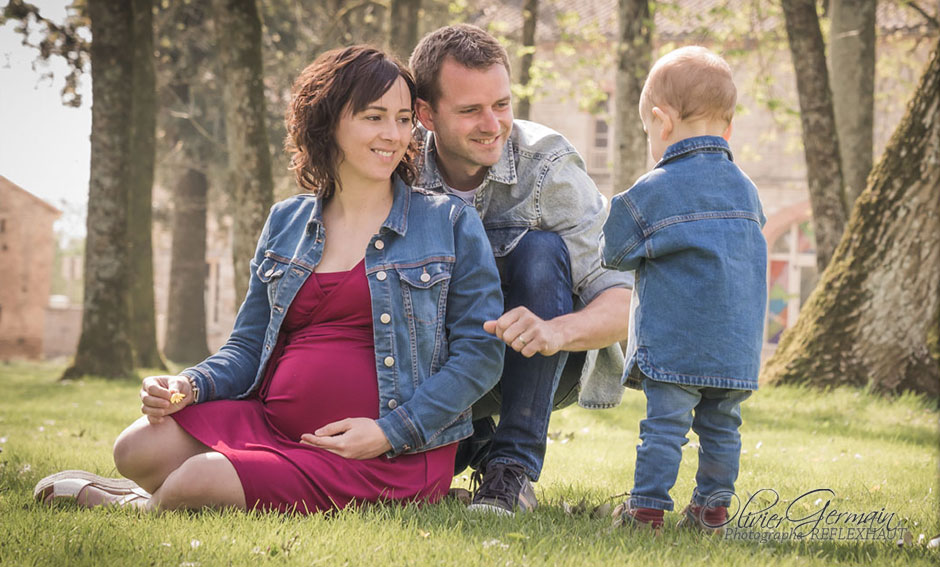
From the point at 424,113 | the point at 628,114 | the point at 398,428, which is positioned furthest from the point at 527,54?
the point at 398,428

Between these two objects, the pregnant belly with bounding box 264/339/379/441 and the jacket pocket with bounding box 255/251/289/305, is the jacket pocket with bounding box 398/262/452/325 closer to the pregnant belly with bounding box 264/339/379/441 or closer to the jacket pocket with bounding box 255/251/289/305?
the pregnant belly with bounding box 264/339/379/441

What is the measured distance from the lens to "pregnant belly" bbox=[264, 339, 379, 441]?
10.6 ft

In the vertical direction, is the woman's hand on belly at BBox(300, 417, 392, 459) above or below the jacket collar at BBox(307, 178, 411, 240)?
below

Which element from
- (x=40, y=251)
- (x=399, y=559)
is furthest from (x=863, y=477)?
(x=40, y=251)

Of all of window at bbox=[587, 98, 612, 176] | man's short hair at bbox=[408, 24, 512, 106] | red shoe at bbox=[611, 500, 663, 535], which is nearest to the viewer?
red shoe at bbox=[611, 500, 663, 535]

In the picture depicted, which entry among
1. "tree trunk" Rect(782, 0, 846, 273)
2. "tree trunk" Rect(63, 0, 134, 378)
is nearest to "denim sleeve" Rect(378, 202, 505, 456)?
"tree trunk" Rect(782, 0, 846, 273)

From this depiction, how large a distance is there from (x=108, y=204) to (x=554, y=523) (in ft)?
28.7

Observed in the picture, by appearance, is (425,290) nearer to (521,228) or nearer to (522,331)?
(522,331)

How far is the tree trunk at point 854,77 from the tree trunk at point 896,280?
15.6ft

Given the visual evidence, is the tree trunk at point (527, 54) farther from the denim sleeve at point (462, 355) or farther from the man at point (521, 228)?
the denim sleeve at point (462, 355)

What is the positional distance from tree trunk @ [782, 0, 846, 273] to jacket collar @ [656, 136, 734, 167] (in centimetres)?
675

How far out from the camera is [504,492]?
3.26m

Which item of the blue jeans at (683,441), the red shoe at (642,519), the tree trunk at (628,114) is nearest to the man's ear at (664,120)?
the blue jeans at (683,441)

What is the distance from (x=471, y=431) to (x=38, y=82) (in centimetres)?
910
